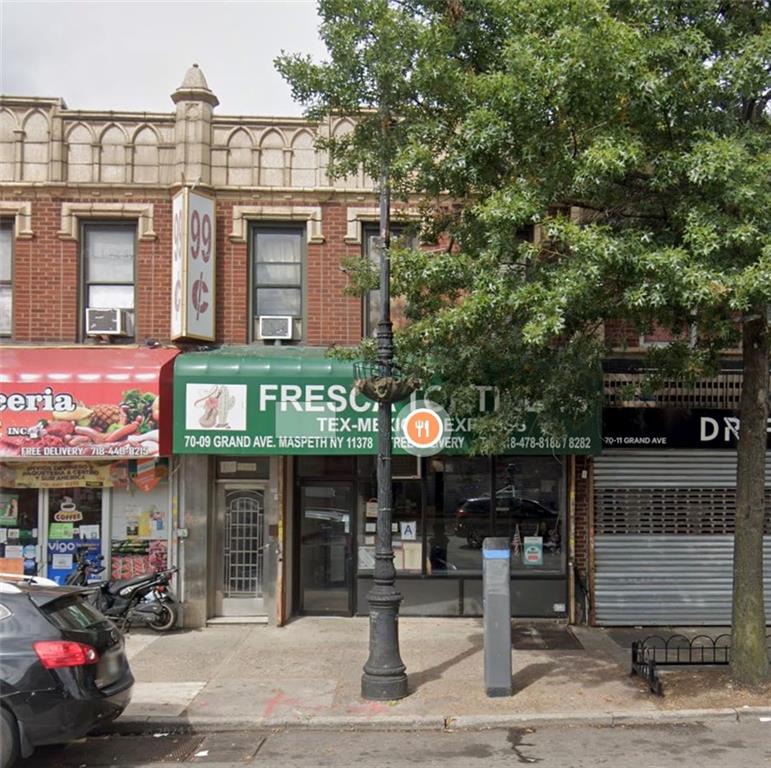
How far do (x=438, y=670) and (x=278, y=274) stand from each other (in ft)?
19.9

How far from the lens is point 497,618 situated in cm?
840

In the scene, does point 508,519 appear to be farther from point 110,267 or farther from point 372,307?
point 110,267

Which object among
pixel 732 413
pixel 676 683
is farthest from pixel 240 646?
pixel 732 413

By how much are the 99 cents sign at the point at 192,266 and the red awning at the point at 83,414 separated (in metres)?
0.88

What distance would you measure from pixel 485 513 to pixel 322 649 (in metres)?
3.17

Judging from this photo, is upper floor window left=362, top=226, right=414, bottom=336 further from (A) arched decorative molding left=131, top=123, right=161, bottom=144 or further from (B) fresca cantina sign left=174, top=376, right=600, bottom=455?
(A) arched decorative molding left=131, top=123, right=161, bottom=144

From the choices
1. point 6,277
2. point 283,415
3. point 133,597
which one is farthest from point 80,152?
point 133,597

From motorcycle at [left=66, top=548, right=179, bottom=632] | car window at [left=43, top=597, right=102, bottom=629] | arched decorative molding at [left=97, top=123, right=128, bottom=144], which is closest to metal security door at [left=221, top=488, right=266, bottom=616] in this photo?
motorcycle at [left=66, top=548, right=179, bottom=632]

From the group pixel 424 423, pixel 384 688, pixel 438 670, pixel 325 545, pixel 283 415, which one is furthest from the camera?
pixel 325 545

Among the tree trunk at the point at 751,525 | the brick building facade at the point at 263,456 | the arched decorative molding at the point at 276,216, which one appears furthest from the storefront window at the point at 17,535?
the tree trunk at the point at 751,525

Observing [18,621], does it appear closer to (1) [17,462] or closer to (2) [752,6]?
(1) [17,462]

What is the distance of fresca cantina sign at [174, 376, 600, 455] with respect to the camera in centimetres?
1077

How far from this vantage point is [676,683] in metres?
8.62

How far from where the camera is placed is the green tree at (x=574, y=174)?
707 cm
